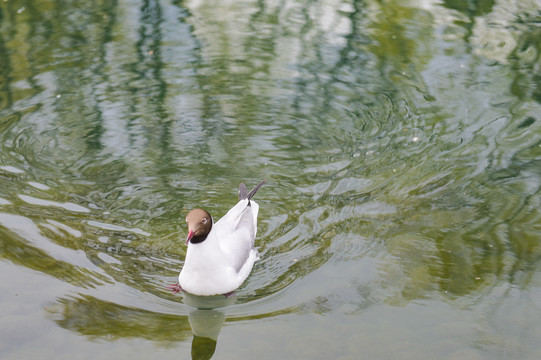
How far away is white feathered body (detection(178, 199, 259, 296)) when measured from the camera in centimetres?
481

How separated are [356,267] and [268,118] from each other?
2.81 meters

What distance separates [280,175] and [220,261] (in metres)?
1.84

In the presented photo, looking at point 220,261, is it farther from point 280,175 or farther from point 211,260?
point 280,175

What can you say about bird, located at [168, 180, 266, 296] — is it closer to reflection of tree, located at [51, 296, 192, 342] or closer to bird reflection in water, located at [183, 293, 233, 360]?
bird reflection in water, located at [183, 293, 233, 360]

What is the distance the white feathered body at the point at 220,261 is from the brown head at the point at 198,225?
0.16 feet

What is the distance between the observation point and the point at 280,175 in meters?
6.59

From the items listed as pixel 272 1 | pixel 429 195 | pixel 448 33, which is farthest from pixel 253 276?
pixel 272 1

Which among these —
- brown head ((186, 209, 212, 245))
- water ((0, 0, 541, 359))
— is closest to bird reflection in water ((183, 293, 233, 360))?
water ((0, 0, 541, 359))

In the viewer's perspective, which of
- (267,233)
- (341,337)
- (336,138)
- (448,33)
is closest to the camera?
(341,337)

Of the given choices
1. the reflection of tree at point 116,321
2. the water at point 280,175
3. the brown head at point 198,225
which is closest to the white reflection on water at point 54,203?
the water at point 280,175

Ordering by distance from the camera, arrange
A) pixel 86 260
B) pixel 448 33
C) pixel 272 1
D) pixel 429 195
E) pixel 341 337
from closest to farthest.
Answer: pixel 341 337, pixel 86 260, pixel 429 195, pixel 448 33, pixel 272 1

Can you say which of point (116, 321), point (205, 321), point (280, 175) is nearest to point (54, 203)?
point (116, 321)

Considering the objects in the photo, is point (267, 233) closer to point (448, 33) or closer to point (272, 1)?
point (448, 33)

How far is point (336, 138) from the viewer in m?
7.24
